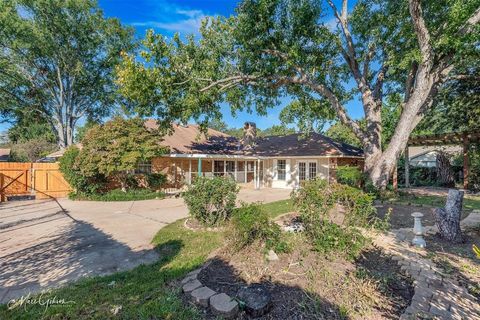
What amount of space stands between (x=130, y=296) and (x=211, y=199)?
10.8ft

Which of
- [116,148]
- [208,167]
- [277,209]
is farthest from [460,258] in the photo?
[208,167]

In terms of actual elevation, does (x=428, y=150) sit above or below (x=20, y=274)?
above

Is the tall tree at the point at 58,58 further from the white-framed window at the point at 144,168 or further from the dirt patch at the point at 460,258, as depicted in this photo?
the dirt patch at the point at 460,258

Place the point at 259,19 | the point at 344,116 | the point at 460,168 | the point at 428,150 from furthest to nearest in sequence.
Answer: the point at 428,150
the point at 460,168
the point at 344,116
the point at 259,19

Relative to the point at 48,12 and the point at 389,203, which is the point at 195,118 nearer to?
the point at 389,203

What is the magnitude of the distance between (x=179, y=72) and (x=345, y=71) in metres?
9.54

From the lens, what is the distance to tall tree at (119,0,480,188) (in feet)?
32.6

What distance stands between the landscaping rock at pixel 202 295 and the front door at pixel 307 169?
49.1 ft

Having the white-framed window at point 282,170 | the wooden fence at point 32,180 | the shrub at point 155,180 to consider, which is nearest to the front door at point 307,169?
the white-framed window at point 282,170

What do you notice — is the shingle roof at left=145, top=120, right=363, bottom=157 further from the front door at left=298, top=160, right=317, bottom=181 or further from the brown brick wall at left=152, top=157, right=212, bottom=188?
A: the front door at left=298, top=160, right=317, bottom=181

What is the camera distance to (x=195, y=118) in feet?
Result: 42.3

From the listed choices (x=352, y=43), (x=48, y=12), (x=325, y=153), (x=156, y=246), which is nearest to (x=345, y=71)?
(x=352, y=43)

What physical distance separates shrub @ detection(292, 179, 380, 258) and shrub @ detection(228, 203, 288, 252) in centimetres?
64

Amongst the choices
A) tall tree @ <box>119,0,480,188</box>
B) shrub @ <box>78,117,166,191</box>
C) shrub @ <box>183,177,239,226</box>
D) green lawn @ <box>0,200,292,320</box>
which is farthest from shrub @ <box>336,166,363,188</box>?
shrub @ <box>78,117,166,191</box>
